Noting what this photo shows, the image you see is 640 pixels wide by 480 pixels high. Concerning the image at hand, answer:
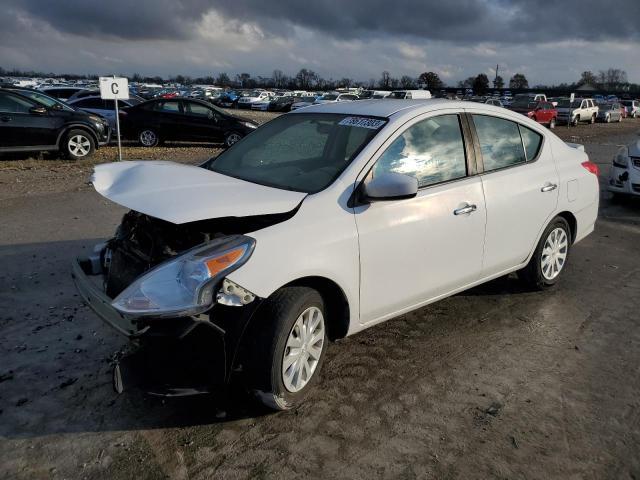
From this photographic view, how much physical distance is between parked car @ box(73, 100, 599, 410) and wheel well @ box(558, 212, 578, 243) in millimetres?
359

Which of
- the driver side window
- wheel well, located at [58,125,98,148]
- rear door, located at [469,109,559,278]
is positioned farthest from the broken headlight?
wheel well, located at [58,125,98,148]

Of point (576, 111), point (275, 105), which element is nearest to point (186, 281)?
point (576, 111)

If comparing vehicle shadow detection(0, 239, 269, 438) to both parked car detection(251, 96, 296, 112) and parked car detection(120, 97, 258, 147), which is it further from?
parked car detection(251, 96, 296, 112)

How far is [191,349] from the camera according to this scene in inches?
109

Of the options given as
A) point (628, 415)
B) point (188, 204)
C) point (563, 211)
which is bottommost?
point (628, 415)

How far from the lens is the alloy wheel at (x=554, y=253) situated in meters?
5.00

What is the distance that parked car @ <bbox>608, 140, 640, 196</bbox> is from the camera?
29.9 ft

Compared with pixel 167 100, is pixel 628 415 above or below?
below

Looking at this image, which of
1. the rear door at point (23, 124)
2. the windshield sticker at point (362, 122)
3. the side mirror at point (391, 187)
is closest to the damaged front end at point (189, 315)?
the side mirror at point (391, 187)

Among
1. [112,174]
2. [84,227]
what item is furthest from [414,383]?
[84,227]

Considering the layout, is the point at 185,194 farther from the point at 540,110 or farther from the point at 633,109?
the point at 633,109

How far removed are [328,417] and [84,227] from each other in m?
5.02

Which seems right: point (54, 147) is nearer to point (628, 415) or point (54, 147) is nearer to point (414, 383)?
point (414, 383)

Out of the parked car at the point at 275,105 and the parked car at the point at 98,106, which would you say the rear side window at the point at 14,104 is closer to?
the parked car at the point at 98,106
